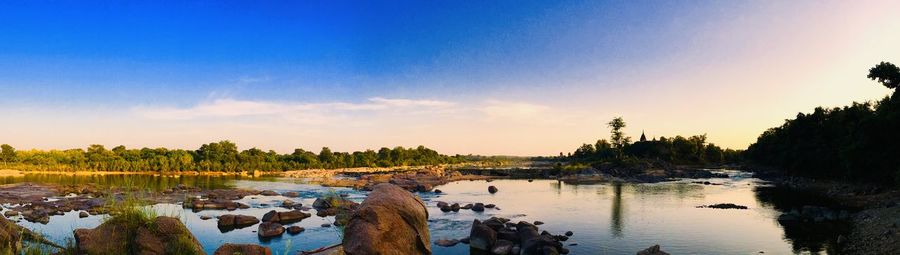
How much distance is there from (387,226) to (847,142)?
50.1m

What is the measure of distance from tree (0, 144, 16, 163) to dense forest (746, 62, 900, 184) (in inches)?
6807

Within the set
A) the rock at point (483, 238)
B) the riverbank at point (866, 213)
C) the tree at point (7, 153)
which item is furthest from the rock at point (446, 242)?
the tree at point (7, 153)

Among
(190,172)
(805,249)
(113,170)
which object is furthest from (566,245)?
(113,170)

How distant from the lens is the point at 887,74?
3331cm

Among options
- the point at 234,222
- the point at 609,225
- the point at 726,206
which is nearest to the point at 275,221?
the point at 234,222

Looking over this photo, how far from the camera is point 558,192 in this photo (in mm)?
70562

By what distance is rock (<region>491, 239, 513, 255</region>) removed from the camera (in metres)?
28.2

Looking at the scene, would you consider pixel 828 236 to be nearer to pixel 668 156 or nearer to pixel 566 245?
pixel 566 245

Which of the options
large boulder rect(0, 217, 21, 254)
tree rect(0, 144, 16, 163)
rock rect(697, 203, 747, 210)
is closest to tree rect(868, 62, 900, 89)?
rock rect(697, 203, 747, 210)

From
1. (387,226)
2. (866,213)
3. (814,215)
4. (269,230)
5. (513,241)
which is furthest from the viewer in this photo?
(814,215)

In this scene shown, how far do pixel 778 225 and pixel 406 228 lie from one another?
117ft

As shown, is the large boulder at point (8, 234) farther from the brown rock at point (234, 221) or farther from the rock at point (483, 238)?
the brown rock at point (234, 221)

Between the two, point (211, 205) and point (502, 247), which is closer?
point (502, 247)

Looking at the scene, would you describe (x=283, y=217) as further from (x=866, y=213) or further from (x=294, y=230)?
(x=866, y=213)
